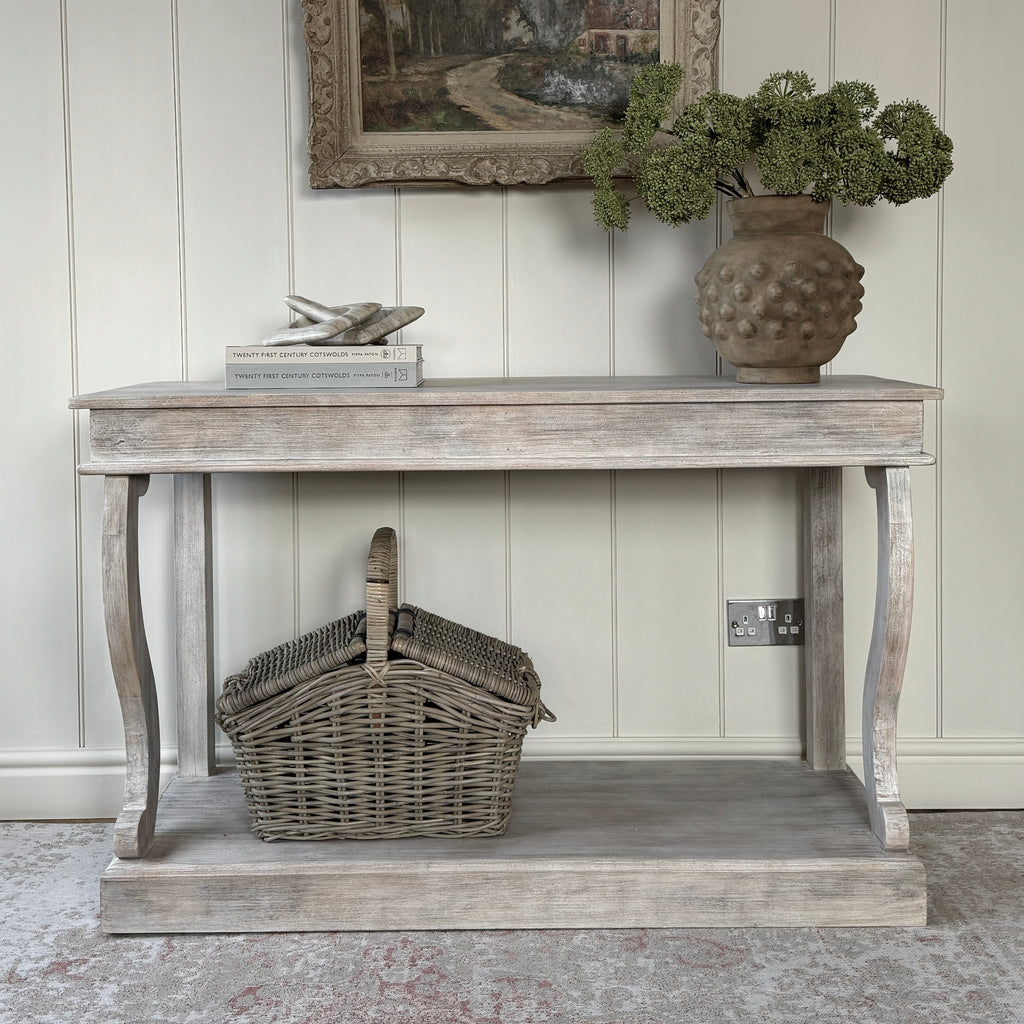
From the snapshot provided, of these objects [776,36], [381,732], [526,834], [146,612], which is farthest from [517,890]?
[776,36]

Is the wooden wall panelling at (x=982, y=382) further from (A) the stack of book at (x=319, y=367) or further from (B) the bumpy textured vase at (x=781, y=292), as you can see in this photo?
(A) the stack of book at (x=319, y=367)

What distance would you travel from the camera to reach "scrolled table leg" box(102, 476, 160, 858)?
1.70 metres

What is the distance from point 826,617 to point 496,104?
3.64 feet

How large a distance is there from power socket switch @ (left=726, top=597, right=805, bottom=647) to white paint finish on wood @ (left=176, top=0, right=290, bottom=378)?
103 cm

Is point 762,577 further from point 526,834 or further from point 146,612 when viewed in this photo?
point 146,612

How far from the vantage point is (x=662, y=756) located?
2.21 metres

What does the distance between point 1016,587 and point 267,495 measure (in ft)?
4.74

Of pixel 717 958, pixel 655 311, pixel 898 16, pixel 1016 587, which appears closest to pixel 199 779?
pixel 717 958

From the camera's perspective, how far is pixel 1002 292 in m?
2.11

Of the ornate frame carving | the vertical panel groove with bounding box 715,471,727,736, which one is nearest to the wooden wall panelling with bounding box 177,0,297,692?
the ornate frame carving

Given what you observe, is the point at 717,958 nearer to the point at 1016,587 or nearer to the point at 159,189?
the point at 1016,587

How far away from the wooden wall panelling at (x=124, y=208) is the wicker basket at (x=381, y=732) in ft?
2.00

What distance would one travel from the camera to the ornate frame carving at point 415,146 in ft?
6.59

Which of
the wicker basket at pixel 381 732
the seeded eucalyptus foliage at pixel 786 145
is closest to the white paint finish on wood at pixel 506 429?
the wicker basket at pixel 381 732
